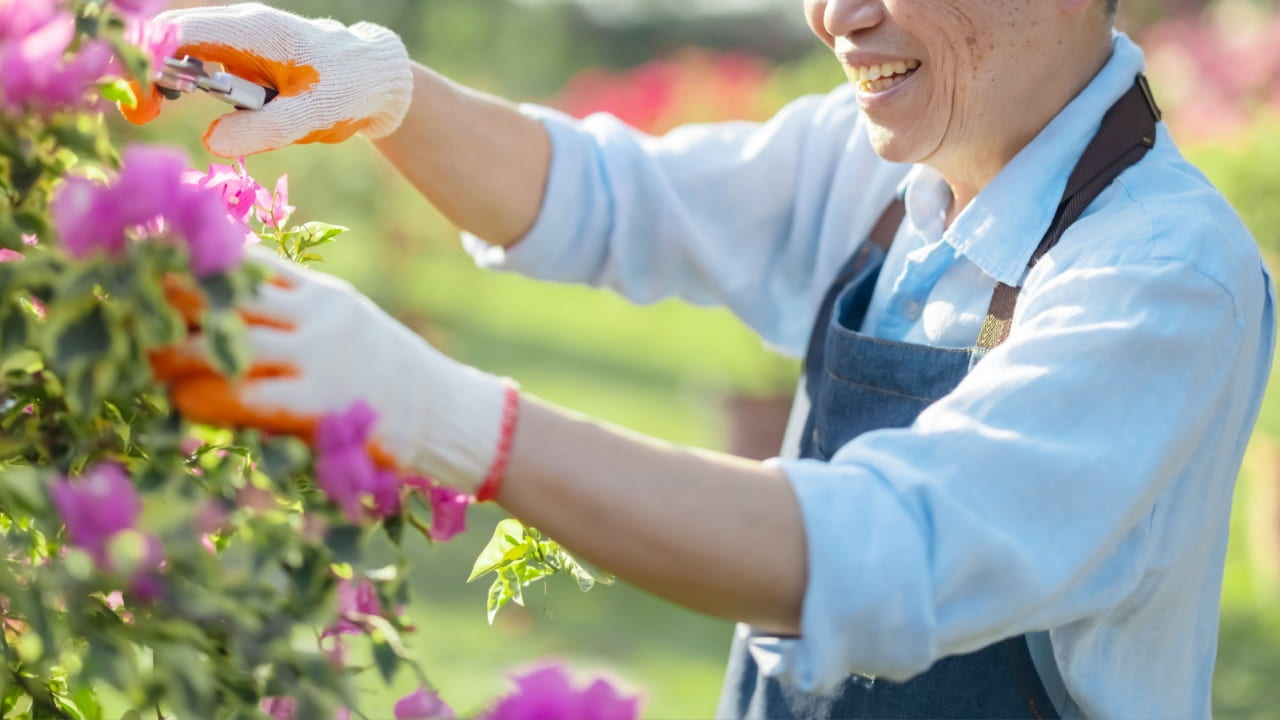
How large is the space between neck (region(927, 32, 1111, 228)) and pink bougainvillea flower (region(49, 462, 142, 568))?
0.87 m

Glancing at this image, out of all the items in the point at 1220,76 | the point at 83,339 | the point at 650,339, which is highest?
the point at 83,339

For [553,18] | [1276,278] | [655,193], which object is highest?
[655,193]

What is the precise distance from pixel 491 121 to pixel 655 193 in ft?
0.76

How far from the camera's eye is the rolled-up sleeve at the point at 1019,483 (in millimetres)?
885

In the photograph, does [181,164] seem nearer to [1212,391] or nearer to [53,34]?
[53,34]

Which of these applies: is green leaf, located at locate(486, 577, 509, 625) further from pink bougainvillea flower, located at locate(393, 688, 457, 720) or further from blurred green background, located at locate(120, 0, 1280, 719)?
pink bougainvillea flower, located at locate(393, 688, 457, 720)

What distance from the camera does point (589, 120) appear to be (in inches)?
66.6

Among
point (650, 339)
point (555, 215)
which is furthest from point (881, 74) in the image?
point (650, 339)

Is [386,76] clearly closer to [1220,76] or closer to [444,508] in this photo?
[444,508]

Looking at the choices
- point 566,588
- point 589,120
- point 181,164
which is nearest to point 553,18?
point 566,588

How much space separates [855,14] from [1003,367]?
42 centimetres

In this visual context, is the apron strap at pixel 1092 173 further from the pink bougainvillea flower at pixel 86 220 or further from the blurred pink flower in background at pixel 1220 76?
the blurred pink flower in background at pixel 1220 76

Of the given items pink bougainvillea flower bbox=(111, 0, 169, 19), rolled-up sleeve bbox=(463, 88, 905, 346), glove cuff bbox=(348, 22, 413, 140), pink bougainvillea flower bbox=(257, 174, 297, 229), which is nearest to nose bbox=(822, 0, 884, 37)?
rolled-up sleeve bbox=(463, 88, 905, 346)

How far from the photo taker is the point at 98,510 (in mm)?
706
